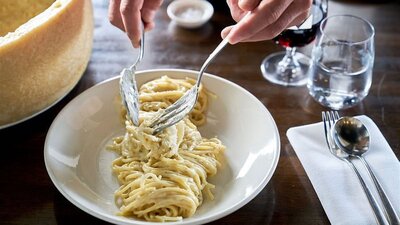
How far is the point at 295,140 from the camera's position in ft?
3.95

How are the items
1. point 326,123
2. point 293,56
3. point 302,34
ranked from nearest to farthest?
point 326,123 → point 302,34 → point 293,56

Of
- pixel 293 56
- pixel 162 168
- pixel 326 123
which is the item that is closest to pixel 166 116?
pixel 162 168

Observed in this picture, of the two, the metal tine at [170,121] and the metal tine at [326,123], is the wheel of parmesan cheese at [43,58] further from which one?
the metal tine at [326,123]

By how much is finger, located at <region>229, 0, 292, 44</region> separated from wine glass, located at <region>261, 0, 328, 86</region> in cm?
28

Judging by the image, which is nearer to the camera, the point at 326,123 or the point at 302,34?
the point at 326,123

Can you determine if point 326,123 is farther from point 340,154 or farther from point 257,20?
point 257,20

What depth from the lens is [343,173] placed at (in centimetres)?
113

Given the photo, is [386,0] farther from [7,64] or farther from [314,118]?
[7,64]

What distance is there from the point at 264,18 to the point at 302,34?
351 mm

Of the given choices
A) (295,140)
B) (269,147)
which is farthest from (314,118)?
(269,147)

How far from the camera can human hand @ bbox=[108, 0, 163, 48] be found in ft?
3.83

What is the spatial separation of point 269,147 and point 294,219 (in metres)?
0.16

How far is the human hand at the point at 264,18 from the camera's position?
1017mm

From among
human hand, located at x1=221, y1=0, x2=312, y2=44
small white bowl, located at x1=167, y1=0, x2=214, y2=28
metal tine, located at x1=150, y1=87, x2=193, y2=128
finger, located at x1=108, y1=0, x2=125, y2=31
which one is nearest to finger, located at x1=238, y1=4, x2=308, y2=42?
human hand, located at x1=221, y1=0, x2=312, y2=44
